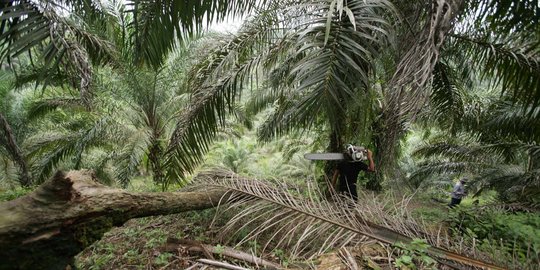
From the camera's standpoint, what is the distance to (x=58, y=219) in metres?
1.90

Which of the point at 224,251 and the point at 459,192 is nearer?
the point at 224,251

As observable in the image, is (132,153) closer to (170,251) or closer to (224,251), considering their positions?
(170,251)

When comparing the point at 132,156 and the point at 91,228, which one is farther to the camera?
the point at 132,156

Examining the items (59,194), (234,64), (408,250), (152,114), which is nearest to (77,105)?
(152,114)

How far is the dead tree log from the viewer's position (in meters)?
1.74

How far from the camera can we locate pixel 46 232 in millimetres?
1840

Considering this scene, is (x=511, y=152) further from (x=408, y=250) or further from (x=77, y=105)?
(x=77, y=105)

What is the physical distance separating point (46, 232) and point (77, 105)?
6.36 m

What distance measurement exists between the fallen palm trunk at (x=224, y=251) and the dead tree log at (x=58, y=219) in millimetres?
649

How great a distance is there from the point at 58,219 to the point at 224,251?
1203 mm

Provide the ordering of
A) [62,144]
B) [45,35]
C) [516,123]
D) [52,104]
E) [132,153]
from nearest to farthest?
1. [45,35]
2. [516,123]
3. [132,153]
4. [52,104]
5. [62,144]

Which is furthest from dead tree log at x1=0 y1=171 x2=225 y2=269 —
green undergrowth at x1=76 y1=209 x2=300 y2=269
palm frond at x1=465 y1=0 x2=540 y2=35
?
palm frond at x1=465 y1=0 x2=540 y2=35

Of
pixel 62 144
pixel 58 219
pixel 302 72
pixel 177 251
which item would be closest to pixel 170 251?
pixel 177 251

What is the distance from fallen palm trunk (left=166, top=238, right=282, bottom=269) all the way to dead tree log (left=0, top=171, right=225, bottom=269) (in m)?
0.65
